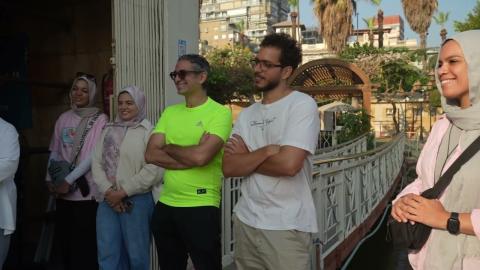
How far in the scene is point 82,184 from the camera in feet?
11.3

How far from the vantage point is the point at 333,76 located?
16.6 meters

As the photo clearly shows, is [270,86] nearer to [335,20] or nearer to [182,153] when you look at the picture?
[182,153]

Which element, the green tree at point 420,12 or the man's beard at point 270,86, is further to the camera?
the green tree at point 420,12

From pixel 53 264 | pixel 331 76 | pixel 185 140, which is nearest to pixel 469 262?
pixel 185 140

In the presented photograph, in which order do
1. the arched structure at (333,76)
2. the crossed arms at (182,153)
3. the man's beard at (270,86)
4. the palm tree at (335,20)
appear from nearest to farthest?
the man's beard at (270,86), the crossed arms at (182,153), the arched structure at (333,76), the palm tree at (335,20)

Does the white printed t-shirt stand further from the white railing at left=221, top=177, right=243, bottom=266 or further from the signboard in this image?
the white railing at left=221, top=177, right=243, bottom=266

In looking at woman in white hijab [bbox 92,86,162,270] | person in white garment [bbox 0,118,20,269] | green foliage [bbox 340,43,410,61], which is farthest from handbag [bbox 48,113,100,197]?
green foliage [bbox 340,43,410,61]

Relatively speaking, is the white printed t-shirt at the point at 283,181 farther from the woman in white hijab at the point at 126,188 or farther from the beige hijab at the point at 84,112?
the beige hijab at the point at 84,112

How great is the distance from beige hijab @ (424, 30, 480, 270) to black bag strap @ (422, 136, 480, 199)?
0.01m

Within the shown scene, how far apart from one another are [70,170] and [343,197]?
3084mm

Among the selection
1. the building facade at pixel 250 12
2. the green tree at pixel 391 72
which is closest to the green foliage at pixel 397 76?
the green tree at pixel 391 72

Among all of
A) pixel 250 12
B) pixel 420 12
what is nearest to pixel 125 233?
pixel 420 12

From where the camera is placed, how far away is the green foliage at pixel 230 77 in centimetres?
2089

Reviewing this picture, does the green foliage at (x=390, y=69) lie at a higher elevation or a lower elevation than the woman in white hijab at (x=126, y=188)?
higher
